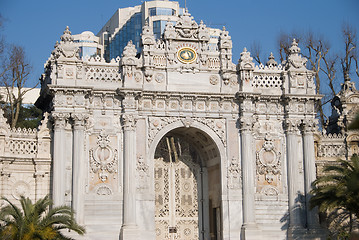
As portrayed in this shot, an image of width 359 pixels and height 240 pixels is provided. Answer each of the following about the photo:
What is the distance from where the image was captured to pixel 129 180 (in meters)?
32.5

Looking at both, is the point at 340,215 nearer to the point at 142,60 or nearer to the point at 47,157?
the point at 142,60

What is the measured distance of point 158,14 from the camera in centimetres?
7694

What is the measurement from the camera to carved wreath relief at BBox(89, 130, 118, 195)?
32569 millimetres

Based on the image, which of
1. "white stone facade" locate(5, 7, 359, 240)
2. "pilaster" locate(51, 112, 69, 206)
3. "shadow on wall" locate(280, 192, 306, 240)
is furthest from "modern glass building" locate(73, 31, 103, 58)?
"shadow on wall" locate(280, 192, 306, 240)

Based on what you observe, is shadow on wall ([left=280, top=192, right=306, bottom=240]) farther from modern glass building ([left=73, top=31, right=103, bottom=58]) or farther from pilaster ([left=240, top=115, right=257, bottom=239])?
modern glass building ([left=73, top=31, right=103, bottom=58])

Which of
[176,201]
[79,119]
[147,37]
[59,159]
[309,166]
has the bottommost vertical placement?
[176,201]

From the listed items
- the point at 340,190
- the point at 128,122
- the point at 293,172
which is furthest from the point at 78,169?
the point at 340,190

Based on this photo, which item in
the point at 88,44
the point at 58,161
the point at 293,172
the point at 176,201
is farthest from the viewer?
the point at 88,44

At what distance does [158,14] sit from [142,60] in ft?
144

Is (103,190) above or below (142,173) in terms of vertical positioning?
below

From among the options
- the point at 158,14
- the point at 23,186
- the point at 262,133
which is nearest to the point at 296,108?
the point at 262,133

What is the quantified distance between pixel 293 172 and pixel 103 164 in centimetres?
930

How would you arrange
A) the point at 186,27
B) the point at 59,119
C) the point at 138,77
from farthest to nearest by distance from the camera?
the point at 186,27 < the point at 138,77 < the point at 59,119

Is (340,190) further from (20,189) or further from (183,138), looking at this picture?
(20,189)
